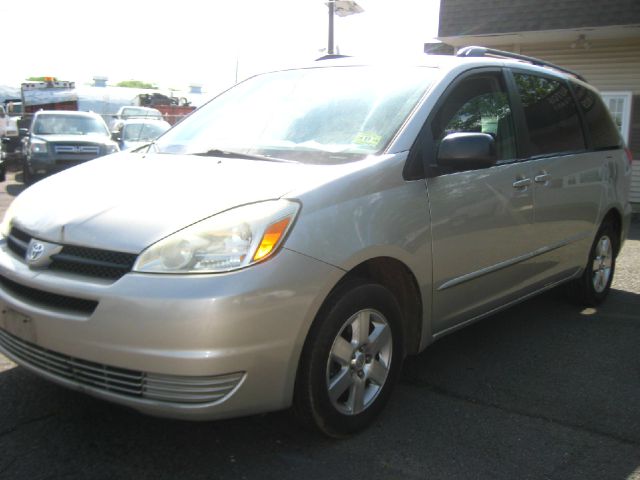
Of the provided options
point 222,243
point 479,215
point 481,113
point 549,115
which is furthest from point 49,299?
point 549,115

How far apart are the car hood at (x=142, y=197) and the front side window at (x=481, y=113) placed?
1.01 metres

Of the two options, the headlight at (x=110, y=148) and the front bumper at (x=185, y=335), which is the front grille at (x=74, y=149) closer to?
the headlight at (x=110, y=148)

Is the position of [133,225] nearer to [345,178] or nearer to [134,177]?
[134,177]

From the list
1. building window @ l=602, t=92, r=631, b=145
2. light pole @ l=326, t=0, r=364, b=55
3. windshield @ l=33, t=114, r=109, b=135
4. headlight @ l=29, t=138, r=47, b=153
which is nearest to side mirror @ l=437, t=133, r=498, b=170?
building window @ l=602, t=92, r=631, b=145

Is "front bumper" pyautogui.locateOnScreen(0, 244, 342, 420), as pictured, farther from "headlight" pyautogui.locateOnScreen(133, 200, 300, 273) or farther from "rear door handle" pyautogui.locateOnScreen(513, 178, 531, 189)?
"rear door handle" pyautogui.locateOnScreen(513, 178, 531, 189)

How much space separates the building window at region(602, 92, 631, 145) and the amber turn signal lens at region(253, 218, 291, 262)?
10.8 metres

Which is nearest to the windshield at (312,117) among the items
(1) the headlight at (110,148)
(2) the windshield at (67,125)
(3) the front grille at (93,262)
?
(3) the front grille at (93,262)

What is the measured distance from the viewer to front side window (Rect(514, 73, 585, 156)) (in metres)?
4.28

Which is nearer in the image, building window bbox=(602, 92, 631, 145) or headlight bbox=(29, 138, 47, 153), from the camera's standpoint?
building window bbox=(602, 92, 631, 145)

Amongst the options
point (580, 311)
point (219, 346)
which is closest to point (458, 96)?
point (219, 346)

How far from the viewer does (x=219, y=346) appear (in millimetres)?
2406

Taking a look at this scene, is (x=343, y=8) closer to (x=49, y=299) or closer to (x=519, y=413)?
(x=519, y=413)

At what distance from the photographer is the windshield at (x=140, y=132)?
15.8 m

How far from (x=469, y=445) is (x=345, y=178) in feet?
4.51
